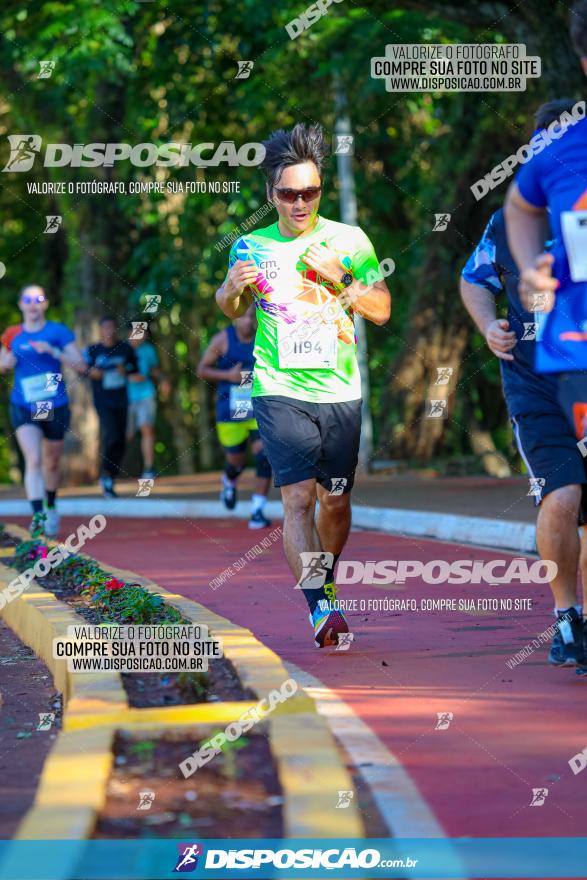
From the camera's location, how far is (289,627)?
8.30 meters

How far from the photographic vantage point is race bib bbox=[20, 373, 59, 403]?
14211 mm

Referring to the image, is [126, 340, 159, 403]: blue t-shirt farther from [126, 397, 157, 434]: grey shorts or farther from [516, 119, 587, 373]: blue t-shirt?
[516, 119, 587, 373]: blue t-shirt

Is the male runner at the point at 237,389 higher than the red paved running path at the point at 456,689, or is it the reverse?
the male runner at the point at 237,389

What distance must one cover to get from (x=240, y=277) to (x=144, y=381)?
14.7m

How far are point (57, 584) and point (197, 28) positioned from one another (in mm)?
14310

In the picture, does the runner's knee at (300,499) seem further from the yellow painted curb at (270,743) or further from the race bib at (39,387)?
the race bib at (39,387)

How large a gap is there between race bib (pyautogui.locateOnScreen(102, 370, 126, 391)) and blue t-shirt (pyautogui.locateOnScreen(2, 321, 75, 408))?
253 inches

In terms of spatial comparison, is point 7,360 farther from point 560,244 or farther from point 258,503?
point 560,244

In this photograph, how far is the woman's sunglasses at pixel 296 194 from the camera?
24.7 ft

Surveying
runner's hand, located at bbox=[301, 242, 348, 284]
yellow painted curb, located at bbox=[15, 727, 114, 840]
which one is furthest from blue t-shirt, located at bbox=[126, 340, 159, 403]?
yellow painted curb, located at bbox=[15, 727, 114, 840]

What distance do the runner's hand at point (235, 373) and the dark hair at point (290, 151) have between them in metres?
7.38

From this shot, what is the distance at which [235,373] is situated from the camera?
49.6 feet

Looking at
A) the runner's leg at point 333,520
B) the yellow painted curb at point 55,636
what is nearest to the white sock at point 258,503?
the yellow painted curb at point 55,636

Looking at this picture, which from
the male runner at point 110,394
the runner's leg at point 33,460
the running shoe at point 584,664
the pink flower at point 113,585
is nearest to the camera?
the running shoe at point 584,664
